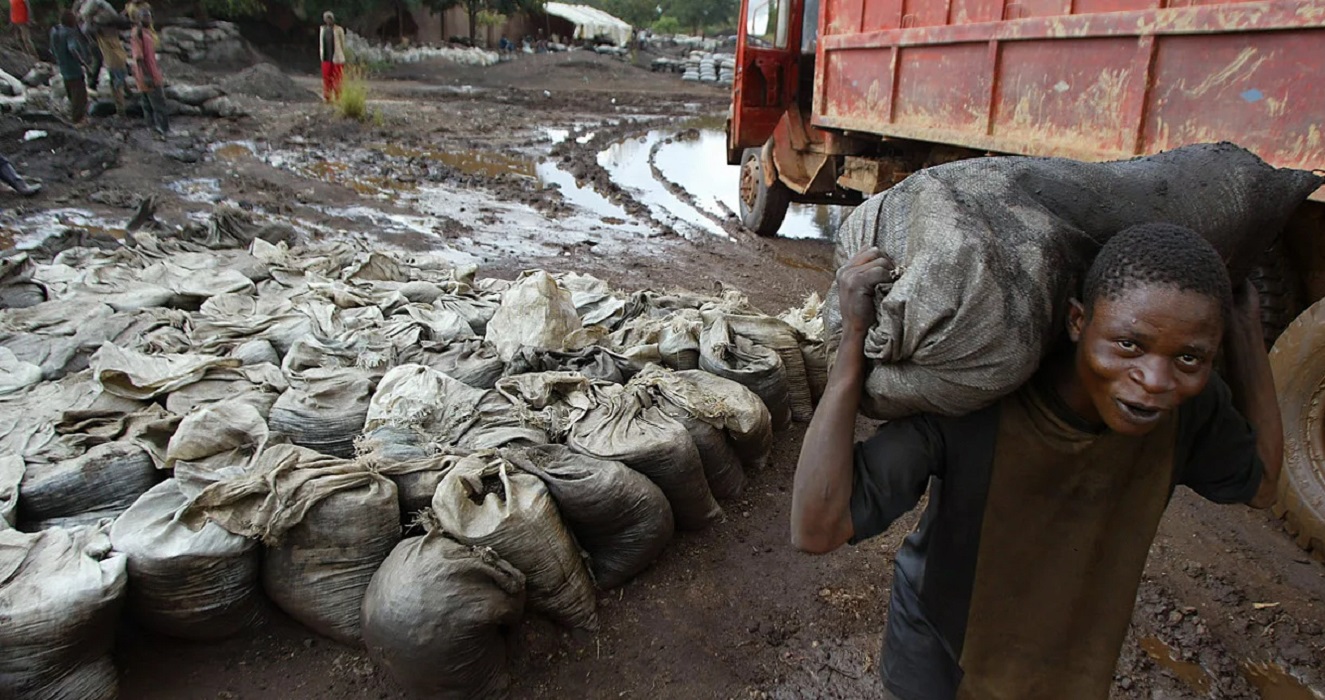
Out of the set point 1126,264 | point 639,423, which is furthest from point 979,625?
point 639,423

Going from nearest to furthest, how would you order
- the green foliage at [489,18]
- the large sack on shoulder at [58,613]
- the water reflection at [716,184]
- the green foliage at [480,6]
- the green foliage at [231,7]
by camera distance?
the large sack on shoulder at [58,613]
the water reflection at [716,184]
the green foliage at [231,7]
the green foliage at [480,6]
the green foliage at [489,18]

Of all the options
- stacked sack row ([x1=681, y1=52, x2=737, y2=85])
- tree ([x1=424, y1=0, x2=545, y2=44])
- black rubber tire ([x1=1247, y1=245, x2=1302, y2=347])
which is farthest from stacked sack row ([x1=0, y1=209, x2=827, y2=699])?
tree ([x1=424, y1=0, x2=545, y2=44])

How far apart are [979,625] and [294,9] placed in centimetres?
2786

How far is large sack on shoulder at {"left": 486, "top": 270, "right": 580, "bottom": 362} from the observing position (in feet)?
11.2

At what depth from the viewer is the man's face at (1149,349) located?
102 cm

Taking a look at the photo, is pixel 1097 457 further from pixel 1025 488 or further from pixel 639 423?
pixel 639 423

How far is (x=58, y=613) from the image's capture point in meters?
1.96

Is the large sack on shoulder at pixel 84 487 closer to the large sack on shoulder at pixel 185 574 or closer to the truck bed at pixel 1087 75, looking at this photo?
the large sack on shoulder at pixel 185 574

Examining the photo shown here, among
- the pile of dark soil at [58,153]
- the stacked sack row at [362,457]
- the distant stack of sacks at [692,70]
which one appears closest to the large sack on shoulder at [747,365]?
the stacked sack row at [362,457]

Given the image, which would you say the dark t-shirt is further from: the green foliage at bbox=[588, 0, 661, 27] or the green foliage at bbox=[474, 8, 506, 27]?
the green foliage at bbox=[588, 0, 661, 27]

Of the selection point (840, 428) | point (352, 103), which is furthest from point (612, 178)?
point (840, 428)

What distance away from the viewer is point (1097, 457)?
4.07 feet

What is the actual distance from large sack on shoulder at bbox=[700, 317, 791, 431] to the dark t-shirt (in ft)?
5.83

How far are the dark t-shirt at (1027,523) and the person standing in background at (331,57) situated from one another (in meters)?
15.5
